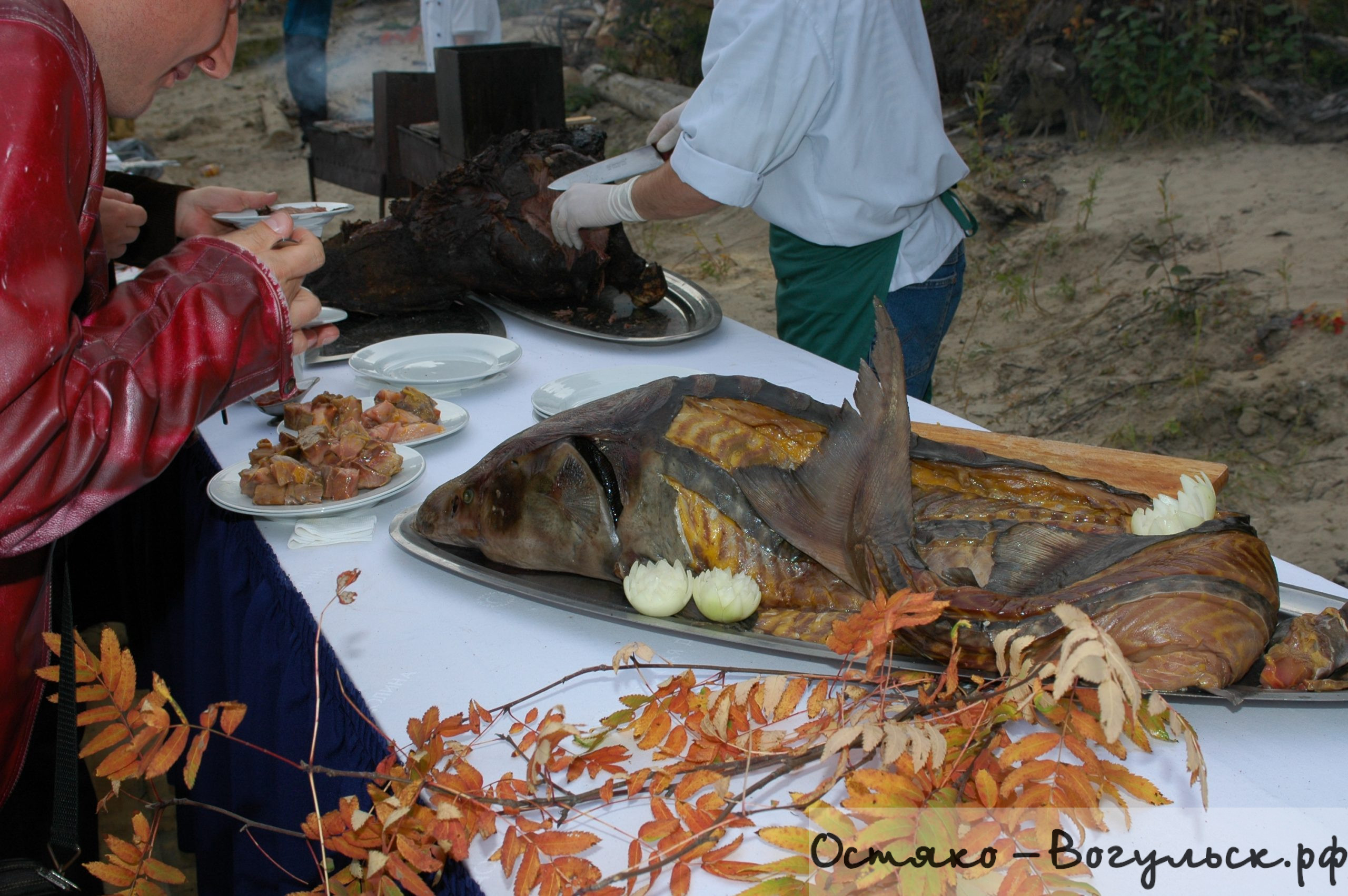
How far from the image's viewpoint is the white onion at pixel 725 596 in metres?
1.44

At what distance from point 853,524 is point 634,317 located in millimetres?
1719

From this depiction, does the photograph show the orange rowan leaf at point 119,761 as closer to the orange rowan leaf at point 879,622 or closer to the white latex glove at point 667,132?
the orange rowan leaf at point 879,622

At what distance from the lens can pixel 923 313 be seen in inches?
117

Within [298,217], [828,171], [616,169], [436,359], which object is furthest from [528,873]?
[616,169]

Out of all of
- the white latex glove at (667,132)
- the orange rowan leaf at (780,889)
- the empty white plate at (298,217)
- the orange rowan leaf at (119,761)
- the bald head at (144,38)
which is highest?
the bald head at (144,38)

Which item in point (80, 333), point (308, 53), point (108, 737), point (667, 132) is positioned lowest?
point (308, 53)

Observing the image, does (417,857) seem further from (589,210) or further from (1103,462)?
(589,210)

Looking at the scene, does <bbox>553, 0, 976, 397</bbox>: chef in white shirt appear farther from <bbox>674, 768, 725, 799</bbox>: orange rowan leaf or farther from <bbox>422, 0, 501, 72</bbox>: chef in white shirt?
<bbox>422, 0, 501, 72</bbox>: chef in white shirt

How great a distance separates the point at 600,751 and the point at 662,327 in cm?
190

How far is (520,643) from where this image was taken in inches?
59.6

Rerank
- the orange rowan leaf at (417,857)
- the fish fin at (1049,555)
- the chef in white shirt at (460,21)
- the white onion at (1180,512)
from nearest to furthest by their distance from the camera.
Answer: the orange rowan leaf at (417,857)
the fish fin at (1049,555)
the white onion at (1180,512)
the chef in white shirt at (460,21)

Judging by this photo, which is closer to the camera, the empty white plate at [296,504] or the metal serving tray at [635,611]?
the metal serving tray at [635,611]

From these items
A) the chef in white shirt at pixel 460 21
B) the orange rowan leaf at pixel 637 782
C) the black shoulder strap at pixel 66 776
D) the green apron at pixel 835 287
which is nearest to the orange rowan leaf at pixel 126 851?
the black shoulder strap at pixel 66 776

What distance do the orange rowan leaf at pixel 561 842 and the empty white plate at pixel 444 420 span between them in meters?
1.24
